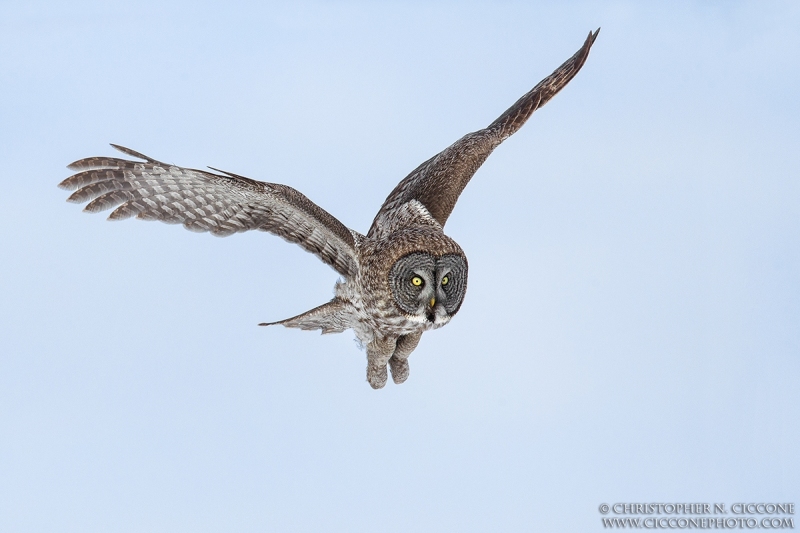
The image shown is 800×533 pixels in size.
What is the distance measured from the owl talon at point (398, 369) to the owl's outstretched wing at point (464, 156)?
1.31 meters

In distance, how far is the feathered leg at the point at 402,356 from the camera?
28.9ft

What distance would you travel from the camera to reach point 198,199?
7.66 metres

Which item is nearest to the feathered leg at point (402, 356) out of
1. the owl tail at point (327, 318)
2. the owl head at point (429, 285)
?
the owl tail at point (327, 318)

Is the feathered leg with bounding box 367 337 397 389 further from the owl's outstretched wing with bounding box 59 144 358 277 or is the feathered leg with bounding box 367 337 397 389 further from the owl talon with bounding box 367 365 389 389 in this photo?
the owl's outstretched wing with bounding box 59 144 358 277

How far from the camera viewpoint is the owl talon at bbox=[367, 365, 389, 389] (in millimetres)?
9094

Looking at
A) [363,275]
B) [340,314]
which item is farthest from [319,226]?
[340,314]

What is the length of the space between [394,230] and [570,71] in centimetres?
259

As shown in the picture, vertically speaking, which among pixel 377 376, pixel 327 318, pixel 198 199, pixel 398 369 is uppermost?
pixel 198 199

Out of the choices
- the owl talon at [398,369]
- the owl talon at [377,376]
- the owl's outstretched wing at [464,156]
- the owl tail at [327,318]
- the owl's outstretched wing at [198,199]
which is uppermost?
the owl's outstretched wing at [464,156]

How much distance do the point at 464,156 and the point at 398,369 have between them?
2.24 meters

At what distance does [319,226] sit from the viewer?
311 inches

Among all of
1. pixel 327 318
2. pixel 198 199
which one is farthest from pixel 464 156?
pixel 198 199

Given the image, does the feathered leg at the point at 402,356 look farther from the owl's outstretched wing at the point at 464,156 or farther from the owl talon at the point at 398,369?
the owl's outstretched wing at the point at 464,156

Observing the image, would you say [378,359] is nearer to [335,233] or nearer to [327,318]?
[327,318]
